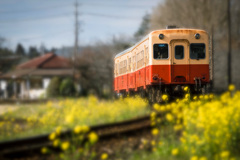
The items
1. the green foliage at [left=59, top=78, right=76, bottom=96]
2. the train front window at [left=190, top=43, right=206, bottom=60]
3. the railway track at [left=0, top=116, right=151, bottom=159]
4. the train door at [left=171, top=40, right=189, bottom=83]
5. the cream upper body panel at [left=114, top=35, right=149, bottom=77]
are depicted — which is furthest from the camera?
the railway track at [left=0, top=116, right=151, bottom=159]

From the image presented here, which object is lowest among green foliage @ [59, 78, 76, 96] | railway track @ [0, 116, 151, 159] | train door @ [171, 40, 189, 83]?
railway track @ [0, 116, 151, 159]

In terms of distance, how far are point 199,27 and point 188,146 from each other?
22.6m

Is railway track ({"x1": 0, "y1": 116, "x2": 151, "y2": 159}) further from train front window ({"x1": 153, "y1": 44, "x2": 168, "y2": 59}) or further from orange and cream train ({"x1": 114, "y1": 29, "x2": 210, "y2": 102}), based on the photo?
train front window ({"x1": 153, "y1": 44, "x2": 168, "y2": 59})

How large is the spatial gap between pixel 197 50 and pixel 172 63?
15.3 inches

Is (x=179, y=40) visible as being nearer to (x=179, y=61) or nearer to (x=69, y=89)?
(x=179, y=61)

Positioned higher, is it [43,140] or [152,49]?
[152,49]

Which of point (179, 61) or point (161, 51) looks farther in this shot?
point (161, 51)

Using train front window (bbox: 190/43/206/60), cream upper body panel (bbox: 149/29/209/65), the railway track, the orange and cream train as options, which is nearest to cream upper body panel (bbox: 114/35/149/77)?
the orange and cream train

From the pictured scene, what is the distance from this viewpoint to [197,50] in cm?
336

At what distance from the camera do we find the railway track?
32969mm

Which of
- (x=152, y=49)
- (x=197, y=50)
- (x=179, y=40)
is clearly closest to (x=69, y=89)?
(x=152, y=49)

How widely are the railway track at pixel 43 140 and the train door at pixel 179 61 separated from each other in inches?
1238

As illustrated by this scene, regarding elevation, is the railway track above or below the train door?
below

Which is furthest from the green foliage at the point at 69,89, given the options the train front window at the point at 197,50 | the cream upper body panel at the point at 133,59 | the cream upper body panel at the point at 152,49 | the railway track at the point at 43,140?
the railway track at the point at 43,140
